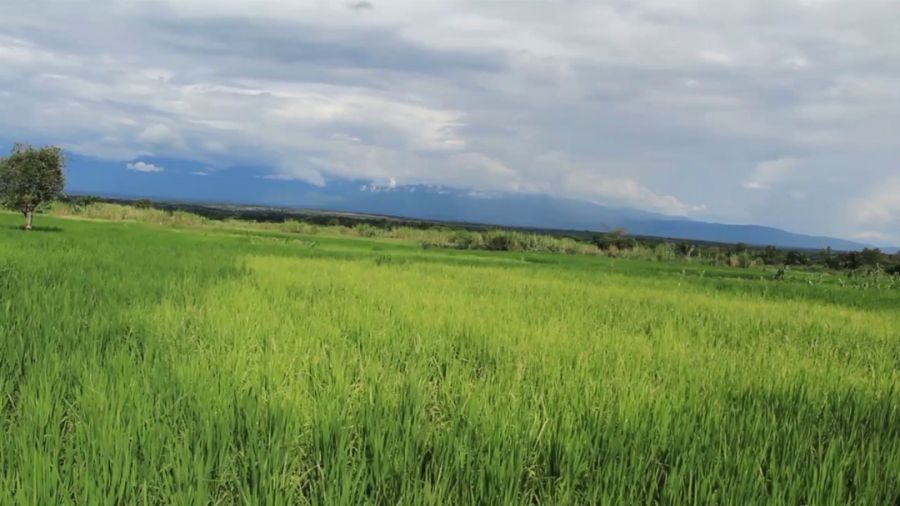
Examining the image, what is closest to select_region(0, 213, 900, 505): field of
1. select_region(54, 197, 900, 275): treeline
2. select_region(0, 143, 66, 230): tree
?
select_region(0, 143, 66, 230): tree

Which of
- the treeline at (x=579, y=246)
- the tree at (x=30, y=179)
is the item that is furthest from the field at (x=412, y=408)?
the treeline at (x=579, y=246)

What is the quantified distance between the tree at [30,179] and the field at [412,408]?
23.3 m

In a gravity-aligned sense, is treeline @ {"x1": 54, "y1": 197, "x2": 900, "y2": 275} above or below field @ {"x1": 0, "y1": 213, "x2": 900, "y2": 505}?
above

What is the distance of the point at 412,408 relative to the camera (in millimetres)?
2990

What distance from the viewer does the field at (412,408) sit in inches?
87.9

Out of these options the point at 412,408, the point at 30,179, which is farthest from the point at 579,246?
the point at 412,408

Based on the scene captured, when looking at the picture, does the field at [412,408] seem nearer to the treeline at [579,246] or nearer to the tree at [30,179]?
the tree at [30,179]

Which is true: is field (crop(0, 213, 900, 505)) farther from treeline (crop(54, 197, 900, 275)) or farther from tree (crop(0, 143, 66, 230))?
treeline (crop(54, 197, 900, 275))

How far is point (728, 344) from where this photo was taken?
609 centimetres

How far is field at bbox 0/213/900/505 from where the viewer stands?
7.32 feet

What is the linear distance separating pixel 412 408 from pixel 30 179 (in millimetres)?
28821

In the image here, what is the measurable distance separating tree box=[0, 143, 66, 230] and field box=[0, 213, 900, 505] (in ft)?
76.3

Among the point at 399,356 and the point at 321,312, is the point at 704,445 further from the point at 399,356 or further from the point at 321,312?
the point at 321,312

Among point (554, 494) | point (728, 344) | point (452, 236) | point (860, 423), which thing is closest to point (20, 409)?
point (554, 494)
